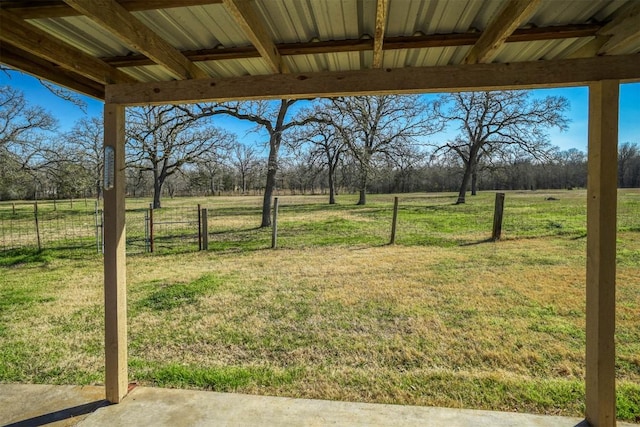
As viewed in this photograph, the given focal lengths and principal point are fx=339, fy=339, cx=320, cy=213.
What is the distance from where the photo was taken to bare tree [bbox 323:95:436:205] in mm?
10406

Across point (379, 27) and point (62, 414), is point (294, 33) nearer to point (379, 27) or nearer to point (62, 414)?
point (379, 27)

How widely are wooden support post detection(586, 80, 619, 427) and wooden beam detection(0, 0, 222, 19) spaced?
6.81ft

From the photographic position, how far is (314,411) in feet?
7.04

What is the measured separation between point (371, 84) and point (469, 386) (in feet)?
7.46

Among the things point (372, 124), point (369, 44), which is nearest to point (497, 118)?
point (372, 124)

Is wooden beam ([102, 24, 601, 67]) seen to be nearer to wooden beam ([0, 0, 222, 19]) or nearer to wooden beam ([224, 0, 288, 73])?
wooden beam ([224, 0, 288, 73])

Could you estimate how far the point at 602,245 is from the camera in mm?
1877

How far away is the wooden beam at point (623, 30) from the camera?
5.17 ft

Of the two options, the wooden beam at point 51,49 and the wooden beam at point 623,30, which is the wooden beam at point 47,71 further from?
the wooden beam at point 623,30

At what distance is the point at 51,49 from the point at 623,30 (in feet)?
9.59

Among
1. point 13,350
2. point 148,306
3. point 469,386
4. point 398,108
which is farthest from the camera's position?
point 398,108

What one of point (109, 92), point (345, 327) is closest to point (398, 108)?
point (345, 327)

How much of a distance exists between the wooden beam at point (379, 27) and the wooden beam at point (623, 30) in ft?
3.74

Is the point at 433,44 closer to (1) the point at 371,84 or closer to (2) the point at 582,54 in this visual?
(1) the point at 371,84
